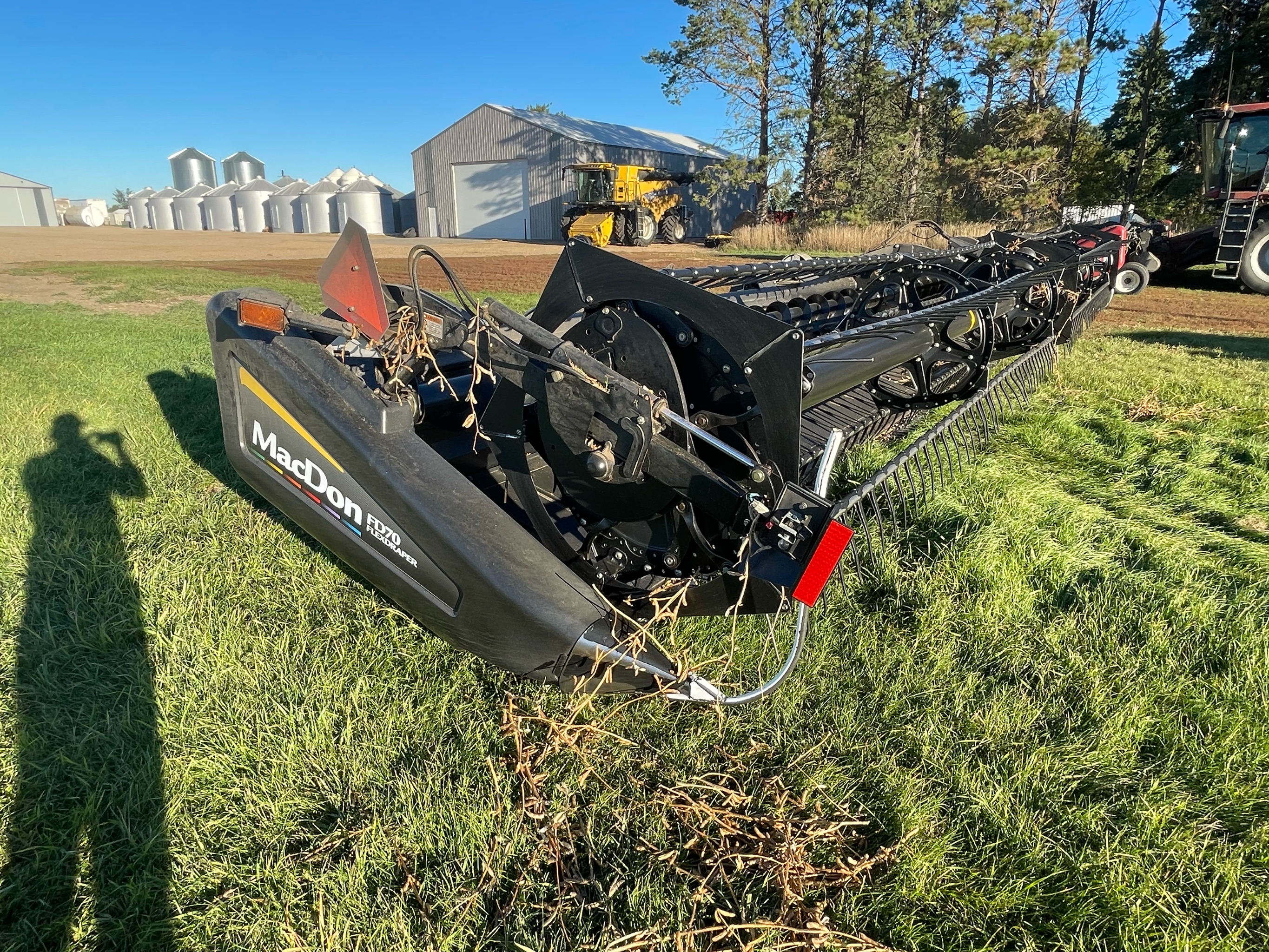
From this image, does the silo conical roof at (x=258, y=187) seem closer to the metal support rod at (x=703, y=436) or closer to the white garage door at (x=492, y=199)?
the white garage door at (x=492, y=199)

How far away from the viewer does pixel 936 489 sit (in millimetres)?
3676

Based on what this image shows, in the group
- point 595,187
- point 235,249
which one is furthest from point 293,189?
point 595,187

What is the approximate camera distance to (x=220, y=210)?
58.3m

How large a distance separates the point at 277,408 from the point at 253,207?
63361 mm

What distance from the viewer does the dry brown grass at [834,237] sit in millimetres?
22500

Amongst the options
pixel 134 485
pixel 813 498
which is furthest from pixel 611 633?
pixel 134 485

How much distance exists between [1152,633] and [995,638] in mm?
532

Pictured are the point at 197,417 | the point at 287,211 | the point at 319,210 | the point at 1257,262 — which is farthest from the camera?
the point at 287,211

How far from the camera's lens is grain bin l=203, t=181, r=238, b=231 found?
57781 millimetres

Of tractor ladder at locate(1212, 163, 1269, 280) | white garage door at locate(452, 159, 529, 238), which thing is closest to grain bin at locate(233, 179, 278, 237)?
white garage door at locate(452, 159, 529, 238)

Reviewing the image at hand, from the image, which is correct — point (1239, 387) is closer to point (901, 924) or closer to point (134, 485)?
point (901, 924)

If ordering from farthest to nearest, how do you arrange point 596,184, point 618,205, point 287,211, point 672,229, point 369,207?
1. point 287,211
2. point 369,207
3. point 672,229
4. point 596,184
5. point 618,205

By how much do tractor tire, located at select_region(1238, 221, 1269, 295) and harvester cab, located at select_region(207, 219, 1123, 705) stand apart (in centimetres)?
1247

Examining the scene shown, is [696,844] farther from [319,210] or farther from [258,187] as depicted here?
[258,187]
